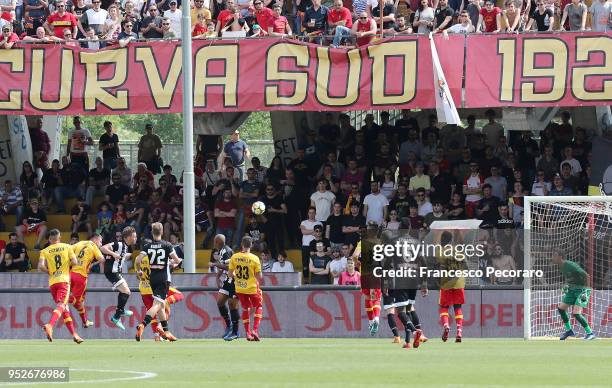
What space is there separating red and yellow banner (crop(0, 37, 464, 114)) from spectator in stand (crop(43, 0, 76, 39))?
17.7 inches

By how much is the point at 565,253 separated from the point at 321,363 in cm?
927

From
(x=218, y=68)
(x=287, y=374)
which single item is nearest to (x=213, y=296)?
(x=218, y=68)

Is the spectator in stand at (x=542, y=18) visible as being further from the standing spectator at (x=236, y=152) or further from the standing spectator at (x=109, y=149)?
the standing spectator at (x=109, y=149)

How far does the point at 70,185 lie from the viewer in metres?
32.7

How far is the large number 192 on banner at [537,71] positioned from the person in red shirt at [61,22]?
27.1 ft

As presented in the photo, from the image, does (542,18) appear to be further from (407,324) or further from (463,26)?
(407,324)

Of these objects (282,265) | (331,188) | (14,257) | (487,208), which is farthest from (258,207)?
(14,257)

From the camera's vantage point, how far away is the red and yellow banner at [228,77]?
89.5ft

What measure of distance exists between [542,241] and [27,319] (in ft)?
31.3

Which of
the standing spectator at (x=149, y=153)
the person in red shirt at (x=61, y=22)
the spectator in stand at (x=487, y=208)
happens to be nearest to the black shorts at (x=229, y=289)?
the spectator in stand at (x=487, y=208)

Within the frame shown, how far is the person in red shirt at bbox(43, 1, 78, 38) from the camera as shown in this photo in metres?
28.8

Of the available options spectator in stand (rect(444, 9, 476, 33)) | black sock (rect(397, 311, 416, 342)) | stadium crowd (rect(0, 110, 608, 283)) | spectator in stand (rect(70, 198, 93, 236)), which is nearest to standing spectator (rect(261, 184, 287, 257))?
stadium crowd (rect(0, 110, 608, 283))

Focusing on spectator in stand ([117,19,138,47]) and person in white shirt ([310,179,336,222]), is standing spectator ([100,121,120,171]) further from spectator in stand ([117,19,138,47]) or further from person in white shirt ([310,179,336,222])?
person in white shirt ([310,179,336,222])

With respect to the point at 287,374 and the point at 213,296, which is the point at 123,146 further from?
the point at 287,374
